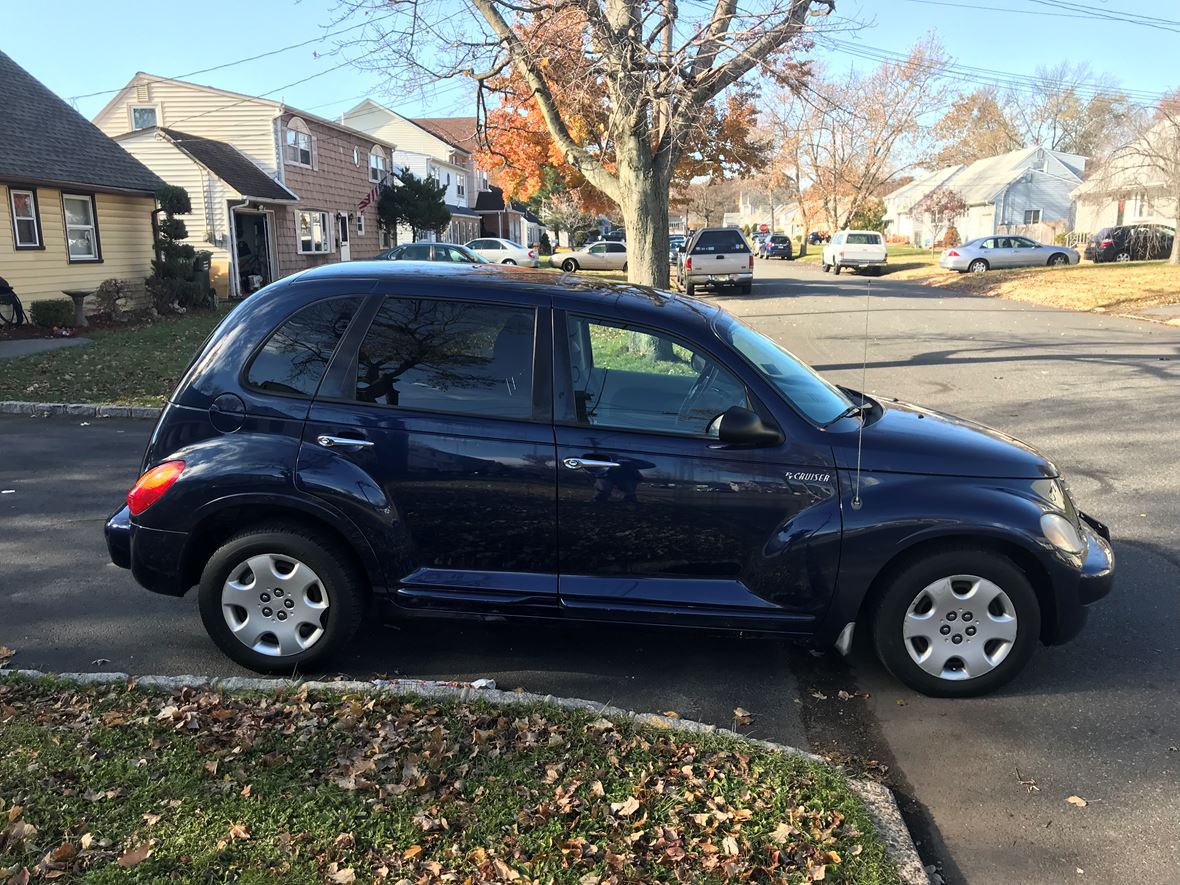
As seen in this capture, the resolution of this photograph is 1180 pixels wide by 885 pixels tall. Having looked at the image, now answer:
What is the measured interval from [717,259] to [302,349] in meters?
23.4

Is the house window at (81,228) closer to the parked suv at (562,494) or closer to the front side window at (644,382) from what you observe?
the parked suv at (562,494)

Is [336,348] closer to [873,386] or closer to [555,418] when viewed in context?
[555,418]

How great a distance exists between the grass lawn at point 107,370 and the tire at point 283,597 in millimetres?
6891

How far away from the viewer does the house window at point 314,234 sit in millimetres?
30297

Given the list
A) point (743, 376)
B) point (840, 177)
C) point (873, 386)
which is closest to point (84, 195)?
point (873, 386)

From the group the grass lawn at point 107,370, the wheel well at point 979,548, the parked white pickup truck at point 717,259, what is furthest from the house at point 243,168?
the wheel well at point 979,548

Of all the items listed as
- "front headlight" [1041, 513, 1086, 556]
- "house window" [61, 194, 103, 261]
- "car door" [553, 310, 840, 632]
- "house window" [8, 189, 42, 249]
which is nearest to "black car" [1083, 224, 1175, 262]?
"house window" [61, 194, 103, 261]

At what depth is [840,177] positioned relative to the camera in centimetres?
5731

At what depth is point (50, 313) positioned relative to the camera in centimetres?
1712

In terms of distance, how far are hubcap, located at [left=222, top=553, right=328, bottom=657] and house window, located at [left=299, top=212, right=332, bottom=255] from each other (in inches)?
1110

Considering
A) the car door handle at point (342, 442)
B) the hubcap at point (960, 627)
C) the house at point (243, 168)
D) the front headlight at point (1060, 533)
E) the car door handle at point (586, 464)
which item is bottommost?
the hubcap at point (960, 627)

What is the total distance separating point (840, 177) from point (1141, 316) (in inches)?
1608

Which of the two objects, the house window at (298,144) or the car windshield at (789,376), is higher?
the house window at (298,144)

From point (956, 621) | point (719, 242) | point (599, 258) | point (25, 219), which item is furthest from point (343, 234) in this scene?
point (956, 621)
